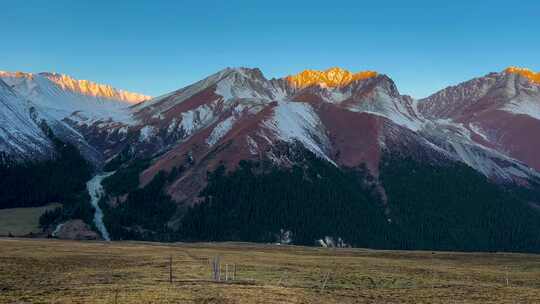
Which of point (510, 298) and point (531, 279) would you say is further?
point (531, 279)

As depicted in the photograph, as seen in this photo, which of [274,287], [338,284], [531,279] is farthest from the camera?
[531,279]

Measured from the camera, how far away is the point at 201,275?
6706 centimetres

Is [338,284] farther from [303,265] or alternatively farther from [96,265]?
[96,265]

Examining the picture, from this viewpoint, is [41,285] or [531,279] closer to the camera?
[41,285]

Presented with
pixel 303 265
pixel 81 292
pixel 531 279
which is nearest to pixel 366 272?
pixel 303 265

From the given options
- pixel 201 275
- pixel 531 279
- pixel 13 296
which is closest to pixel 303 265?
pixel 201 275

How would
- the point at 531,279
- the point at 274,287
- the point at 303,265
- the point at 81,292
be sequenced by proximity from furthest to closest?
the point at 303,265
the point at 531,279
the point at 274,287
the point at 81,292

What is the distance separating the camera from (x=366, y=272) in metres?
79.3

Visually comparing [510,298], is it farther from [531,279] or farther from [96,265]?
[96,265]

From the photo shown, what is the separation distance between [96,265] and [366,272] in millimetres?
35818

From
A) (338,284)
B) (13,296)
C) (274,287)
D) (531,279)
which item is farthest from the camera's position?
(531,279)

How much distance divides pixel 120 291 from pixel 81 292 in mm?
3231

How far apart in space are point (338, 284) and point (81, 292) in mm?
27072

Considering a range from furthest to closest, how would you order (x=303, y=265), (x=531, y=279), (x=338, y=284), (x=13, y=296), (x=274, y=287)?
1. (x=303, y=265)
2. (x=531, y=279)
3. (x=338, y=284)
4. (x=274, y=287)
5. (x=13, y=296)
